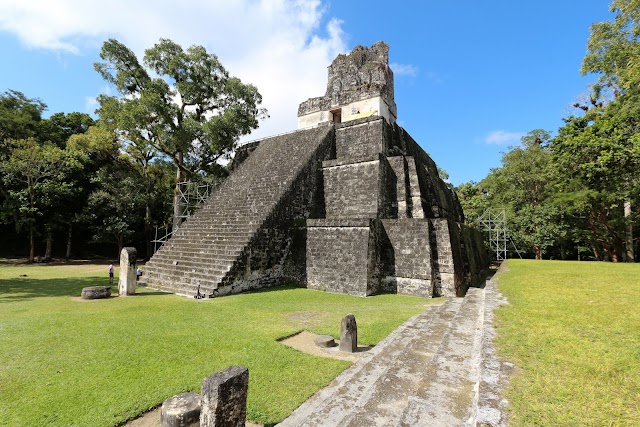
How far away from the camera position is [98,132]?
16406mm

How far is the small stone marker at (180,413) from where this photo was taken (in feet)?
7.68

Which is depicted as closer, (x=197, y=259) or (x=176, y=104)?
(x=197, y=259)

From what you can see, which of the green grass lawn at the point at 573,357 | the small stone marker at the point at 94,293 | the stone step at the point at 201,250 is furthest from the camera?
the stone step at the point at 201,250

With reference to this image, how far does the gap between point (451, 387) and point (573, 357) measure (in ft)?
4.03

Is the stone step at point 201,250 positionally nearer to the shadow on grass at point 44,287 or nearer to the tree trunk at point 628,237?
the shadow on grass at point 44,287

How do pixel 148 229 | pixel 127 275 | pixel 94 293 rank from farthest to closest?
pixel 148 229
pixel 127 275
pixel 94 293

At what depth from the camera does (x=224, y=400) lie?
89.7 inches

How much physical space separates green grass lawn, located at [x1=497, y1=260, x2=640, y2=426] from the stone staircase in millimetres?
6824

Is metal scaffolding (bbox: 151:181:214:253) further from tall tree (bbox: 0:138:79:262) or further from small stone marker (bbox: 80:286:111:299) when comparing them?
small stone marker (bbox: 80:286:111:299)

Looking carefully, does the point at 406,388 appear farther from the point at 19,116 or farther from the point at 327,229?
the point at 19,116

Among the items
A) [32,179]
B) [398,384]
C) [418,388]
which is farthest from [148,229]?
[418,388]

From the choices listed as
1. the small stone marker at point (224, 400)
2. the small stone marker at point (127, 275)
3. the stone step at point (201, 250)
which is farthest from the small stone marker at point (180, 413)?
the small stone marker at point (127, 275)

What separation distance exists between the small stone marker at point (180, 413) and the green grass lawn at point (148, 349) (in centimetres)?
55

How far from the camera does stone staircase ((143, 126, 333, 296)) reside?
8562 mm
